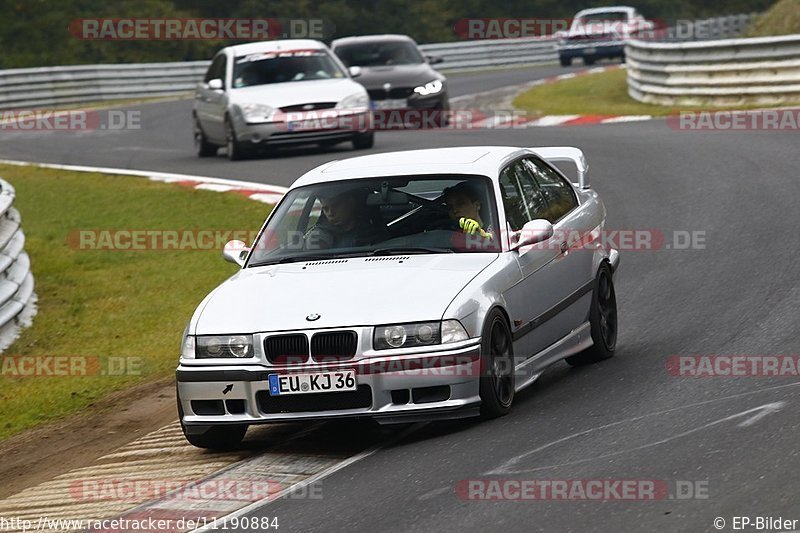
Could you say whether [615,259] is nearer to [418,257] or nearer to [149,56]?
[418,257]

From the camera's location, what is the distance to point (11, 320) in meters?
13.1

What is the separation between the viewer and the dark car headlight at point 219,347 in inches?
315

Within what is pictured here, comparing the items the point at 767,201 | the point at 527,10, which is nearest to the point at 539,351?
the point at 767,201

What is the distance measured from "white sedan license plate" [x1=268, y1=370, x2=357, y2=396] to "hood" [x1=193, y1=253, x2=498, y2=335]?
245 mm

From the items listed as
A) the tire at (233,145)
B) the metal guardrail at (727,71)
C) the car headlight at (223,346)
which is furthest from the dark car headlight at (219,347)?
the metal guardrail at (727,71)

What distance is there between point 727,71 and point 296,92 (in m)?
7.58

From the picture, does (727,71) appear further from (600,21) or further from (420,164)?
(600,21)

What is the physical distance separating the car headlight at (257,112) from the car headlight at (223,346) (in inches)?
559

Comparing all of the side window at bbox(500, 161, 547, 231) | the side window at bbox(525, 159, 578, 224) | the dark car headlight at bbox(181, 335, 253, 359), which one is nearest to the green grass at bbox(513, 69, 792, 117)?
the side window at bbox(525, 159, 578, 224)

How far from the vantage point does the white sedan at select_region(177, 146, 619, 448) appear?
A: 788cm

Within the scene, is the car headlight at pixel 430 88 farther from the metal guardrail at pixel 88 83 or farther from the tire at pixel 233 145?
the metal guardrail at pixel 88 83

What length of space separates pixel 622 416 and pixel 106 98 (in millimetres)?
33991

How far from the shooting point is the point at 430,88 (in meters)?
26.4

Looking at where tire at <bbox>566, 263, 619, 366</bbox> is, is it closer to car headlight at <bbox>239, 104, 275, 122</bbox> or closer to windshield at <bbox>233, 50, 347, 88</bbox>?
car headlight at <bbox>239, 104, 275, 122</bbox>
